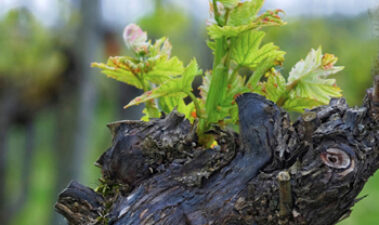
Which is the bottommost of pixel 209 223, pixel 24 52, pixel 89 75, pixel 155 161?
pixel 209 223

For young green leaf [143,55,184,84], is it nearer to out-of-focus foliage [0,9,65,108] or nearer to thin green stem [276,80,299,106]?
thin green stem [276,80,299,106]

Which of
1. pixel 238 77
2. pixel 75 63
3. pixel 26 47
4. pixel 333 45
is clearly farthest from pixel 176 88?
pixel 333 45

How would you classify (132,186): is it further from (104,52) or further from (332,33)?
(332,33)

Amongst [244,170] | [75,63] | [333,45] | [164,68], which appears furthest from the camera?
[333,45]

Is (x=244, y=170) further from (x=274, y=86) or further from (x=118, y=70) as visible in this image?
(x=118, y=70)

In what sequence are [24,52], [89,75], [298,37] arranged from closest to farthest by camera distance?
[89,75], [24,52], [298,37]

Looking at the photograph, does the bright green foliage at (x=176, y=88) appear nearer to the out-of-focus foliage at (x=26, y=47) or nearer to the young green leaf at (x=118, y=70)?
the young green leaf at (x=118, y=70)

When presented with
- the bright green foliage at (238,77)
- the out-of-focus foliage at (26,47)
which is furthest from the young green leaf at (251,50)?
the out-of-focus foliage at (26,47)

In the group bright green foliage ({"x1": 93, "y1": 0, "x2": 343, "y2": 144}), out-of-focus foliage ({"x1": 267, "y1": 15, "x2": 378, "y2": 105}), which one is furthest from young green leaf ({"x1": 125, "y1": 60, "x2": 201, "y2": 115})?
out-of-focus foliage ({"x1": 267, "y1": 15, "x2": 378, "y2": 105})

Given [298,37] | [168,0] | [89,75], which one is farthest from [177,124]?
[298,37]
